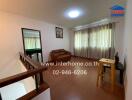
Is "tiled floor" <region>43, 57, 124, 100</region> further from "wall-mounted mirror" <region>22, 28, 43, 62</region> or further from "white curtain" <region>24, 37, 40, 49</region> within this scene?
"white curtain" <region>24, 37, 40, 49</region>

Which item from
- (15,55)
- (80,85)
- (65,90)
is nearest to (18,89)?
(15,55)

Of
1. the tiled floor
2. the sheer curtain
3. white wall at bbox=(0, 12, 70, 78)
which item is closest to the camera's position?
the tiled floor

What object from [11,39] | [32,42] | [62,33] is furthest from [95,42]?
[11,39]

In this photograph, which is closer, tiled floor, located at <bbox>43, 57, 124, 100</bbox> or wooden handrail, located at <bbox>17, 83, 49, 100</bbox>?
wooden handrail, located at <bbox>17, 83, 49, 100</bbox>

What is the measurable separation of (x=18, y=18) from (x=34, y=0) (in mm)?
1340

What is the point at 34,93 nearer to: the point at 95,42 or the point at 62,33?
the point at 95,42

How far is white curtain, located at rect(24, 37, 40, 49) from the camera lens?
12.4 feet

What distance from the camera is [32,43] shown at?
13.1ft

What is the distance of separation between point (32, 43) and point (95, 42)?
140 inches

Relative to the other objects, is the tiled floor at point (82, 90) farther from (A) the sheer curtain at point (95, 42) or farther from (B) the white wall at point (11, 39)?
(A) the sheer curtain at point (95, 42)

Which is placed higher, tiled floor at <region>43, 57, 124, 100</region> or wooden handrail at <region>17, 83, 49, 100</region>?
wooden handrail at <region>17, 83, 49, 100</region>

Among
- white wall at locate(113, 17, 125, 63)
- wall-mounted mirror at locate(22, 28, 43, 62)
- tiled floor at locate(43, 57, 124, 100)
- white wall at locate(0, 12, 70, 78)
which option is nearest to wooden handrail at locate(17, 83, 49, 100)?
tiled floor at locate(43, 57, 124, 100)

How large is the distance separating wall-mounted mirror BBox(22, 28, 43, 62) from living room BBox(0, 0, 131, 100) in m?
0.14

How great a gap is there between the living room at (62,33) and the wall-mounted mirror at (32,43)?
0.14m
